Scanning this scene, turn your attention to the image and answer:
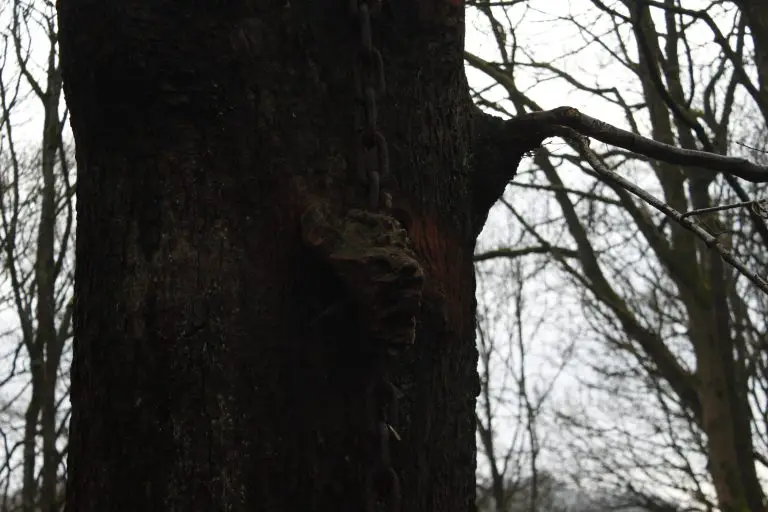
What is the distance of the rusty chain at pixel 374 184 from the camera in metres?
1.47

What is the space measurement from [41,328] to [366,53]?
7138mm

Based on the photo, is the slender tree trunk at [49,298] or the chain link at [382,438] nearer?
the chain link at [382,438]

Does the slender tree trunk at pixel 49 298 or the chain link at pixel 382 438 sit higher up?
the slender tree trunk at pixel 49 298

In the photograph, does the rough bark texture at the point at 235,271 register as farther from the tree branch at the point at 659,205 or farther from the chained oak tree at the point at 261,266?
the tree branch at the point at 659,205

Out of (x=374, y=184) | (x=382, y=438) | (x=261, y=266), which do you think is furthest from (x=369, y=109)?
(x=382, y=438)

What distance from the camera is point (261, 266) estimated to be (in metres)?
1.52

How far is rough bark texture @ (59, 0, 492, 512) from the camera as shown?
1.44 m

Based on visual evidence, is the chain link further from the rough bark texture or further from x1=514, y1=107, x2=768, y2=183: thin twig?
x1=514, y1=107, x2=768, y2=183: thin twig

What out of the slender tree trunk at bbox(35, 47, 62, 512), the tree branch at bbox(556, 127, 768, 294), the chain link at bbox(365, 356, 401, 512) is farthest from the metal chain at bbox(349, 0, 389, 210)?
the slender tree trunk at bbox(35, 47, 62, 512)

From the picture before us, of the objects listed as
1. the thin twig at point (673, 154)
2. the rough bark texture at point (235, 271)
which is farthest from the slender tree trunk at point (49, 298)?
the thin twig at point (673, 154)

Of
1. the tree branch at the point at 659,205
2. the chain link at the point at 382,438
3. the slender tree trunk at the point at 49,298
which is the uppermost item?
the slender tree trunk at the point at 49,298

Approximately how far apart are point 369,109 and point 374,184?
14 centimetres

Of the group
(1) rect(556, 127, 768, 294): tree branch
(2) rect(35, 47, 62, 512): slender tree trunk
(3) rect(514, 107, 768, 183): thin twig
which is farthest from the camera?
(2) rect(35, 47, 62, 512): slender tree trunk

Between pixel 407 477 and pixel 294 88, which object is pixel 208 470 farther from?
pixel 294 88
